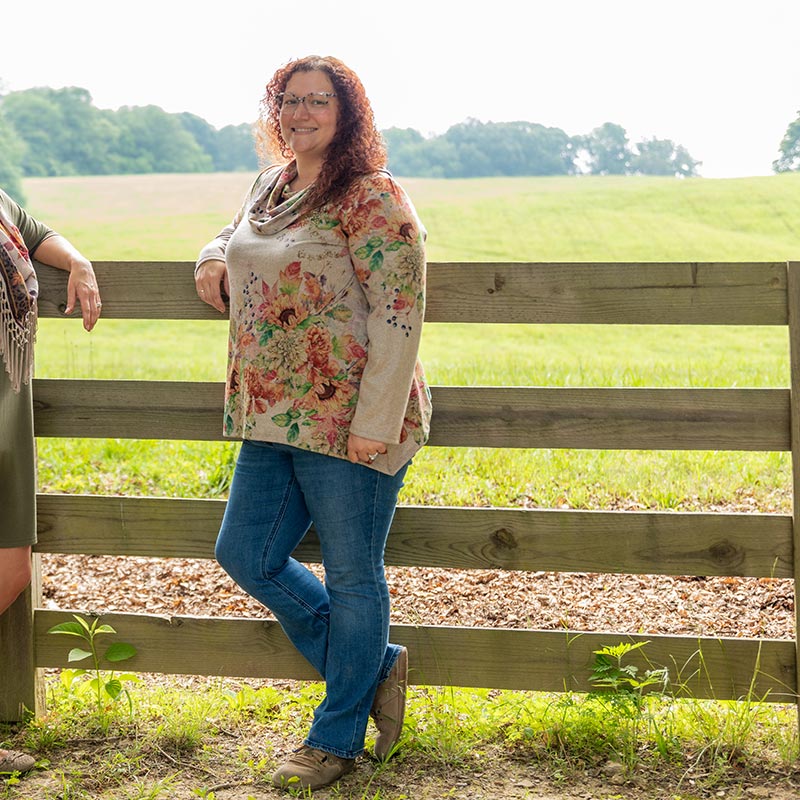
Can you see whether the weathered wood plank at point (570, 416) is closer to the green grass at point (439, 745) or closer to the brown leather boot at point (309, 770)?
the green grass at point (439, 745)

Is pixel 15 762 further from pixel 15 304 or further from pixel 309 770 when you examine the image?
pixel 15 304

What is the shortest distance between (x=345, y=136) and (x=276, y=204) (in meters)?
0.31

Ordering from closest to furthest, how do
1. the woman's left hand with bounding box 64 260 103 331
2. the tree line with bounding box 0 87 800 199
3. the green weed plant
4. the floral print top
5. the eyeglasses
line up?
the floral print top
the eyeglasses
the woman's left hand with bounding box 64 260 103 331
the green weed plant
the tree line with bounding box 0 87 800 199

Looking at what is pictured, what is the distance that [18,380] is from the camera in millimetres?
3256

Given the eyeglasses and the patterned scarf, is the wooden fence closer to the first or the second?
the patterned scarf

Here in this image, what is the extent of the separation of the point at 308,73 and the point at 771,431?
191 cm

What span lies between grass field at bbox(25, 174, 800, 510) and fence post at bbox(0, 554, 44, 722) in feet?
10.0

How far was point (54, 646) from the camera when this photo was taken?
372 cm

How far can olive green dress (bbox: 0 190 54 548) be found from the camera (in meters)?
3.23

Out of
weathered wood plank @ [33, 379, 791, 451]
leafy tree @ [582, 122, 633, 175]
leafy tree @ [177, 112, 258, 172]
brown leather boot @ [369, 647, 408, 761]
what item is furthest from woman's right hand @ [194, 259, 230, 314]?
leafy tree @ [177, 112, 258, 172]

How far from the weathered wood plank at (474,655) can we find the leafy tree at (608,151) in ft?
166

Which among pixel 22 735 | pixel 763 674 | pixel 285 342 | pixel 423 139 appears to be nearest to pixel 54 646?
pixel 22 735

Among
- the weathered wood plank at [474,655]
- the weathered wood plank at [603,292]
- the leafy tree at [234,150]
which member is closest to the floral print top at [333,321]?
the weathered wood plank at [603,292]

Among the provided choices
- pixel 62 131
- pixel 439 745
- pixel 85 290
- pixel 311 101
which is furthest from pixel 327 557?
pixel 62 131
